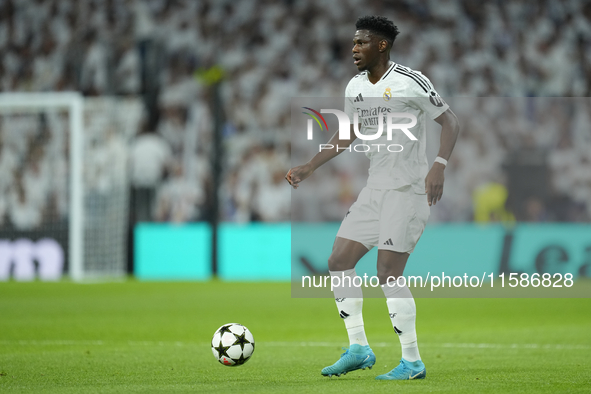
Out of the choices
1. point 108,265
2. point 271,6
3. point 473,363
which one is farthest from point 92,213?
point 473,363

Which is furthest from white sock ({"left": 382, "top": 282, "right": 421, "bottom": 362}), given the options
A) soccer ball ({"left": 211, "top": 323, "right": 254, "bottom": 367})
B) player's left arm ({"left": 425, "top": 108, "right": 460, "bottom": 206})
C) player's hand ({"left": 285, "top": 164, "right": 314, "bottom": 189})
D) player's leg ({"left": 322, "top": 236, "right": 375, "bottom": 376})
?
soccer ball ({"left": 211, "top": 323, "right": 254, "bottom": 367})

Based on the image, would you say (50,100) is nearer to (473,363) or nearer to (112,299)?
(112,299)

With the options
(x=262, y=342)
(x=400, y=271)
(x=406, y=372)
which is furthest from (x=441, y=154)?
(x=262, y=342)

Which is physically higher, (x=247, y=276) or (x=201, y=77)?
(x=201, y=77)

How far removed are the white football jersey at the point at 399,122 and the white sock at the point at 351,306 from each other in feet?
1.82

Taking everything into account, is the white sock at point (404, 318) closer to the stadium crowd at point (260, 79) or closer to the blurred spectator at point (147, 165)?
the stadium crowd at point (260, 79)

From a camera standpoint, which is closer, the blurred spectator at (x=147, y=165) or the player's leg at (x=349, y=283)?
→ the player's leg at (x=349, y=283)

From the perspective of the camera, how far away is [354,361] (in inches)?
199

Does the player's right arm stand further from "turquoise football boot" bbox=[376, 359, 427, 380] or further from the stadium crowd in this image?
the stadium crowd

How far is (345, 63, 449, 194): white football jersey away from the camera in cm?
501

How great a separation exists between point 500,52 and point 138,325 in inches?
440

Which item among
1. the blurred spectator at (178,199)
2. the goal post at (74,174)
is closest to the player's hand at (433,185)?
the goal post at (74,174)

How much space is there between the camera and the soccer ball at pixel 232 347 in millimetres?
5359

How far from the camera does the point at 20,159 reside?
50.1ft
